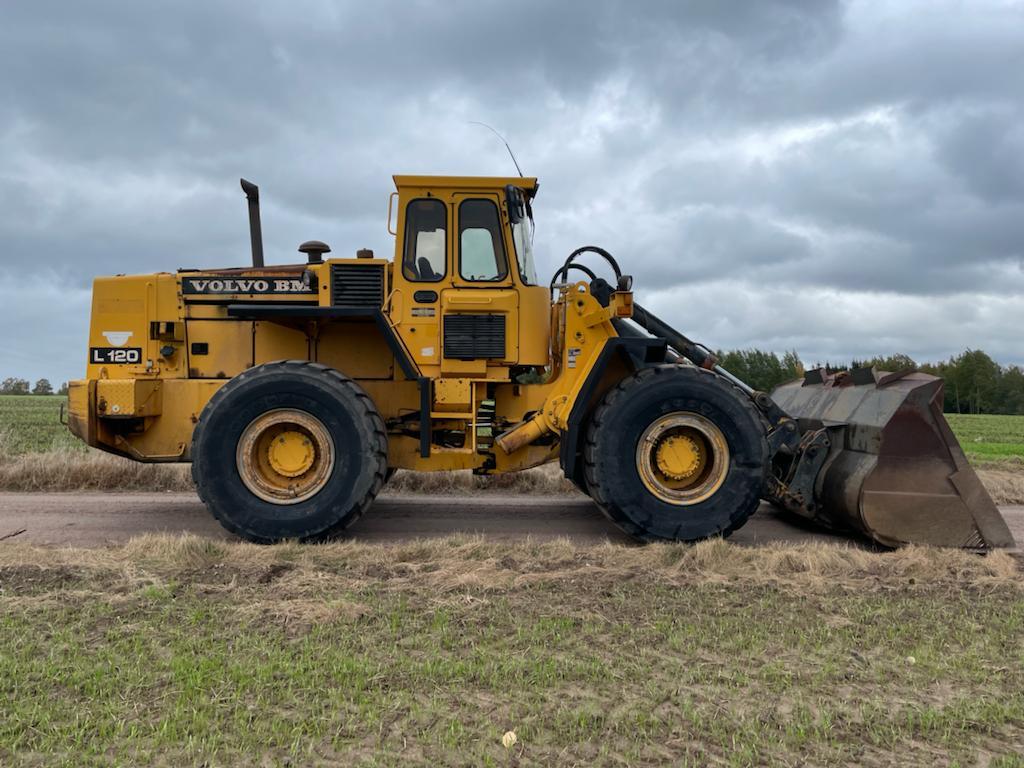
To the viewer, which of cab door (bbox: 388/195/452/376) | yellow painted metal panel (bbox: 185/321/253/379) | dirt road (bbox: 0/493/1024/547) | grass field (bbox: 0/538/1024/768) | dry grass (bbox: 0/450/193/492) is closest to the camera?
grass field (bbox: 0/538/1024/768)

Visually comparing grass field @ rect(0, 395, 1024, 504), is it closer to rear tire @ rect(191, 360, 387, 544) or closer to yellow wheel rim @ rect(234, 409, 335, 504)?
yellow wheel rim @ rect(234, 409, 335, 504)

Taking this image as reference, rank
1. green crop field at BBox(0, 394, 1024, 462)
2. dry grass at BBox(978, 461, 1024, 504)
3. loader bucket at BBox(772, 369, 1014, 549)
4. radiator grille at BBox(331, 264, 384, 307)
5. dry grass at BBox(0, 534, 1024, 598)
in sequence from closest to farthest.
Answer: dry grass at BBox(0, 534, 1024, 598) → loader bucket at BBox(772, 369, 1014, 549) → radiator grille at BBox(331, 264, 384, 307) → dry grass at BBox(978, 461, 1024, 504) → green crop field at BBox(0, 394, 1024, 462)

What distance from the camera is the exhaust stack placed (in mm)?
8000

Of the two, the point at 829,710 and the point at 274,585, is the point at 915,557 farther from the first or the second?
the point at 274,585

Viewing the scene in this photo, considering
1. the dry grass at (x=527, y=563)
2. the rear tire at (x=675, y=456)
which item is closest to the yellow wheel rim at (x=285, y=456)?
the dry grass at (x=527, y=563)

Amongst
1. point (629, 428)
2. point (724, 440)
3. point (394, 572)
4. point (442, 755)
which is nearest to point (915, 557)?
point (724, 440)

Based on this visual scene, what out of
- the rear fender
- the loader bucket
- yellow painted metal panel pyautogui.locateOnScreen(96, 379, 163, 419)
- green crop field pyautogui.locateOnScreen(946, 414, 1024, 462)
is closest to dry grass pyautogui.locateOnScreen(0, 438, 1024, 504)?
the rear fender

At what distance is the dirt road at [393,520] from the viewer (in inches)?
278

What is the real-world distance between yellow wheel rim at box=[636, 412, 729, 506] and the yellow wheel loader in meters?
0.02

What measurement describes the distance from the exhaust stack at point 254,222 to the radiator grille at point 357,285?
140 centimetres

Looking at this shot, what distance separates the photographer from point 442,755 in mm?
2820

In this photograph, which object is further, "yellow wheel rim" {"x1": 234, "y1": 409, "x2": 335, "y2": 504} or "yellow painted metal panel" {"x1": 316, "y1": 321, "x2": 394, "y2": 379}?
"yellow painted metal panel" {"x1": 316, "y1": 321, "x2": 394, "y2": 379}

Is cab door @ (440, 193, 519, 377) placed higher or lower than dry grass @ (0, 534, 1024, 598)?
higher

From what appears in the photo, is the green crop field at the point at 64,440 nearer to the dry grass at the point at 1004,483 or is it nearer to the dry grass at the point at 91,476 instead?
the dry grass at the point at 1004,483
